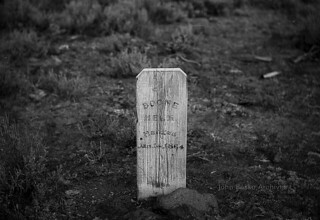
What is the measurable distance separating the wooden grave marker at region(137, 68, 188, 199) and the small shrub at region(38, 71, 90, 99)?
280cm

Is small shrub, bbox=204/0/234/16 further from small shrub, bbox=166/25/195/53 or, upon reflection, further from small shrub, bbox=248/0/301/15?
small shrub, bbox=166/25/195/53

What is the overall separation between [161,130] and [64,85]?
3.07 metres

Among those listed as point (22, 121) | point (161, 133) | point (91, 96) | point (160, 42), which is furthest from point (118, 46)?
point (161, 133)

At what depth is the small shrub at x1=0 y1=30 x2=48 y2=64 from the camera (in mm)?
6716

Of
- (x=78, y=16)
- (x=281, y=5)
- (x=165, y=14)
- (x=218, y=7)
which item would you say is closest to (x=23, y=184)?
(x=78, y=16)

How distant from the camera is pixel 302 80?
22.1 ft

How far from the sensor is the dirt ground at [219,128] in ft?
11.9

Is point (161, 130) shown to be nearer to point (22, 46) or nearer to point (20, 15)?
point (22, 46)

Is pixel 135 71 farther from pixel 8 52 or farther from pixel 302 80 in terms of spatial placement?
pixel 302 80

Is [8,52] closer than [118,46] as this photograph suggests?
Yes

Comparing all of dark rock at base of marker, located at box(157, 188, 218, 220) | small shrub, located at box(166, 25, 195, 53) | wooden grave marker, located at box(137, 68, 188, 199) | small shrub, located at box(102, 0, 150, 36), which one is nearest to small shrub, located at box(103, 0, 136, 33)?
small shrub, located at box(102, 0, 150, 36)

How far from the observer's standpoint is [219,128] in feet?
16.8

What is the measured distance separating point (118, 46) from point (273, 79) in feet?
10.5

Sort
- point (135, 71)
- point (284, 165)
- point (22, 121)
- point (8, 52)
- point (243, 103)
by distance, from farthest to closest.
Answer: point (8, 52), point (135, 71), point (243, 103), point (22, 121), point (284, 165)
